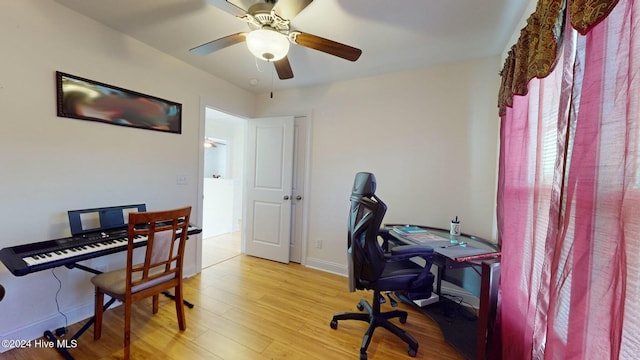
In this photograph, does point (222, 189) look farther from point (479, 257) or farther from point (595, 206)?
point (595, 206)

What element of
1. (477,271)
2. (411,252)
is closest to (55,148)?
(411,252)

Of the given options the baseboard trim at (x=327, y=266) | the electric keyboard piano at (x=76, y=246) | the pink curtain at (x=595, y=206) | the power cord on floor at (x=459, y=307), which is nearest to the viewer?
the pink curtain at (x=595, y=206)

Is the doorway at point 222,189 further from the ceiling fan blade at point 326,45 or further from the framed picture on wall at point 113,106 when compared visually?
the ceiling fan blade at point 326,45

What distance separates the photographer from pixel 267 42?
1.49 metres

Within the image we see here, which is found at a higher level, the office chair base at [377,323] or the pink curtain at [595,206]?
the pink curtain at [595,206]

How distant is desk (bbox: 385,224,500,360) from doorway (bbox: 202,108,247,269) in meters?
2.76

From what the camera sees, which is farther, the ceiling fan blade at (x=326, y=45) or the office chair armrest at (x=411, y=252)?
the office chair armrest at (x=411, y=252)

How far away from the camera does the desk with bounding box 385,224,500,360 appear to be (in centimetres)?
149

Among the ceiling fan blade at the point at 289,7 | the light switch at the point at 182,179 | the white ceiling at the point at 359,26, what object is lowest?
the light switch at the point at 182,179

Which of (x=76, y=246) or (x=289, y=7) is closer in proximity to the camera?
(x=289, y=7)

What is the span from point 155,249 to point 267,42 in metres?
1.60

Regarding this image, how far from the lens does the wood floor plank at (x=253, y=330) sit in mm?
1721

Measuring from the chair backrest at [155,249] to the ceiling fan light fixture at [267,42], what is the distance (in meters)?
1.22

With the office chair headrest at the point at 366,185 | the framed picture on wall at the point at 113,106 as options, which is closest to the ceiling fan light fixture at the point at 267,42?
the office chair headrest at the point at 366,185
